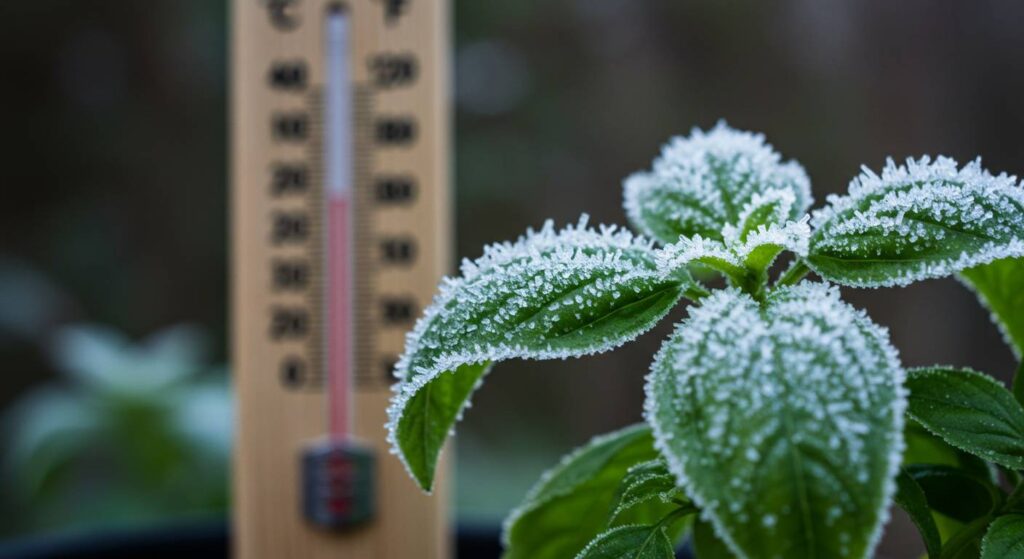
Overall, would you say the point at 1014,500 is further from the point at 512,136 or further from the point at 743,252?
the point at 512,136

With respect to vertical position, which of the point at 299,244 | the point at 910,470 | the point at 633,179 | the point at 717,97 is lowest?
the point at 910,470

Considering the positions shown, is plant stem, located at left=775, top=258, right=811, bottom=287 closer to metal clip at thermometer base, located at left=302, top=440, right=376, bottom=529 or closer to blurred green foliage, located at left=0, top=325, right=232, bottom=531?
metal clip at thermometer base, located at left=302, top=440, right=376, bottom=529

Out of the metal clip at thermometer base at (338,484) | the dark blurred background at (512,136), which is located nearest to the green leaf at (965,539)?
the metal clip at thermometer base at (338,484)

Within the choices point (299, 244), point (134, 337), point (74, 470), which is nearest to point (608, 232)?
point (299, 244)

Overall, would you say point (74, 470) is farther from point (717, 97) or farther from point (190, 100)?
point (717, 97)

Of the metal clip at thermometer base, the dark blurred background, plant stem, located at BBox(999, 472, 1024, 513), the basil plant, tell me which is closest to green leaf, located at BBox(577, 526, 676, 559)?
the basil plant

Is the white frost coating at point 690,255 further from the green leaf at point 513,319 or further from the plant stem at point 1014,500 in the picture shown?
the plant stem at point 1014,500

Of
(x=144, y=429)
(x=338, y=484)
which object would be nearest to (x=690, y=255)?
(x=338, y=484)
